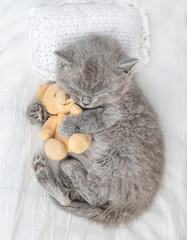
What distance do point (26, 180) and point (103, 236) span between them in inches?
21.9

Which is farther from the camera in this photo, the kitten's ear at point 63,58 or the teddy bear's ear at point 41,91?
the teddy bear's ear at point 41,91

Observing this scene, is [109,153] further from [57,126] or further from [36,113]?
[36,113]

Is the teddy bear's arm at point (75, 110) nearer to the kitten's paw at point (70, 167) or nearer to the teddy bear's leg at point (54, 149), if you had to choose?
the teddy bear's leg at point (54, 149)

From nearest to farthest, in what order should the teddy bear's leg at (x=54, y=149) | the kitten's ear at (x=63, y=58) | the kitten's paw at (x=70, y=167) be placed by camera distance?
the kitten's ear at (x=63, y=58) → the teddy bear's leg at (x=54, y=149) → the kitten's paw at (x=70, y=167)

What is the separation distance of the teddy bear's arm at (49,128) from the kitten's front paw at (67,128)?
Result: 0.23ft

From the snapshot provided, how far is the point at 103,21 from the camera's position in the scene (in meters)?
1.78

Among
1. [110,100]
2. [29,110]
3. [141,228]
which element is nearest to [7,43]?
[29,110]

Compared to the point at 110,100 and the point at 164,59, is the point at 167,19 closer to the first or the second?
the point at 164,59

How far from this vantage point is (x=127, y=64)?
151cm

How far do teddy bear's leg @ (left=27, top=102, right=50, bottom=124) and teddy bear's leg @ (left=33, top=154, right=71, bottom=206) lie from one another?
202mm

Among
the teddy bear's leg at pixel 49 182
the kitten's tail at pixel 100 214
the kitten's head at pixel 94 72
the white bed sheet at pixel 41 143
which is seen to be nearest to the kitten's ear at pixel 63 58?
the kitten's head at pixel 94 72

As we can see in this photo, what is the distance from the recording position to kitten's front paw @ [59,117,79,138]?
64.2 inches

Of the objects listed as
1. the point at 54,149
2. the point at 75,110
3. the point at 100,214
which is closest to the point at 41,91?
the point at 75,110

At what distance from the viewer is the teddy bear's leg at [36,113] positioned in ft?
5.56
